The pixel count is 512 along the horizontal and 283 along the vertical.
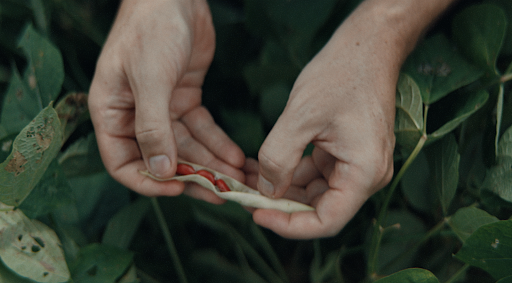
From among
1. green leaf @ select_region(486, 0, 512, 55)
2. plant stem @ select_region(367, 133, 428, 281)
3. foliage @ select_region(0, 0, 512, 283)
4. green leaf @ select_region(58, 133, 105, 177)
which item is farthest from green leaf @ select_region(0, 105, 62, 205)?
green leaf @ select_region(486, 0, 512, 55)

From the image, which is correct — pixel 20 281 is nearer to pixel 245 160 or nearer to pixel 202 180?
pixel 202 180

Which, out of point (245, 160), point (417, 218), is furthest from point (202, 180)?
point (417, 218)

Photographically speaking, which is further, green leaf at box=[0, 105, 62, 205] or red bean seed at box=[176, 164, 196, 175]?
red bean seed at box=[176, 164, 196, 175]

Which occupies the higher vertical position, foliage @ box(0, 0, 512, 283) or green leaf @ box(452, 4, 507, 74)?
green leaf @ box(452, 4, 507, 74)

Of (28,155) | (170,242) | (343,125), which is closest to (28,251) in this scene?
(28,155)

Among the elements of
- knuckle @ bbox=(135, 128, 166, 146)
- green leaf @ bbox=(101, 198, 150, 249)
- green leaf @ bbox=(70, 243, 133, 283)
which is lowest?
green leaf @ bbox=(101, 198, 150, 249)

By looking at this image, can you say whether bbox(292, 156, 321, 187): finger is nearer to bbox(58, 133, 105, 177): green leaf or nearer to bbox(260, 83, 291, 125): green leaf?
bbox(260, 83, 291, 125): green leaf

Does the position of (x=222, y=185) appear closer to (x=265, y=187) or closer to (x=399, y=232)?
(x=265, y=187)

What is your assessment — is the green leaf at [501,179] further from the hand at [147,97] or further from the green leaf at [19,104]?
the green leaf at [19,104]
